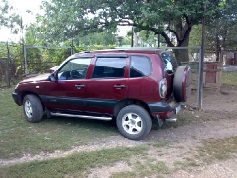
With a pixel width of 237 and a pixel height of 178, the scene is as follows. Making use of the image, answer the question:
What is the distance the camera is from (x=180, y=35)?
1110 centimetres

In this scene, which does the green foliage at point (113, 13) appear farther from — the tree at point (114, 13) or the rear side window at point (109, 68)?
the rear side window at point (109, 68)

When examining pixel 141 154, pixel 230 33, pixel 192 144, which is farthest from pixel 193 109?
pixel 230 33

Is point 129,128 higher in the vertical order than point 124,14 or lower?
lower

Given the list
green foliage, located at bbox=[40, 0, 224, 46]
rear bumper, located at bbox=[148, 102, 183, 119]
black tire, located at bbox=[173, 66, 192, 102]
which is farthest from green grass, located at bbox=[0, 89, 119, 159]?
green foliage, located at bbox=[40, 0, 224, 46]

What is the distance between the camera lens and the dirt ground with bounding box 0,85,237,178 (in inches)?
157

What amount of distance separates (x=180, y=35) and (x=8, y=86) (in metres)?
7.69

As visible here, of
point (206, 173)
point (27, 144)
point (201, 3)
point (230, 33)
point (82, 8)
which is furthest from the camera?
point (230, 33)

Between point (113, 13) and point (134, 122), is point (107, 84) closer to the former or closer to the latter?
point (134, 122)

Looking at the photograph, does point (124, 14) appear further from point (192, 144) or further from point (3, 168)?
point (3, 168)

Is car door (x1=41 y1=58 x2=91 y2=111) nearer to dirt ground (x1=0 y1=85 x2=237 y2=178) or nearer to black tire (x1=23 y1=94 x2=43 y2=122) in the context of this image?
black tire (x1=23 y1=94 x2=43 y2=122)

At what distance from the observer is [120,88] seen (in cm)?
532

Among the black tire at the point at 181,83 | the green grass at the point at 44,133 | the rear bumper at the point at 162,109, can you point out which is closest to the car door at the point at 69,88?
the green grass at the point at 44,133

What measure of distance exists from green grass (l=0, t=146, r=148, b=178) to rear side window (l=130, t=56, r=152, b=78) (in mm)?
1487

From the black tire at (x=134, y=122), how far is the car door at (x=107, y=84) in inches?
11.5
